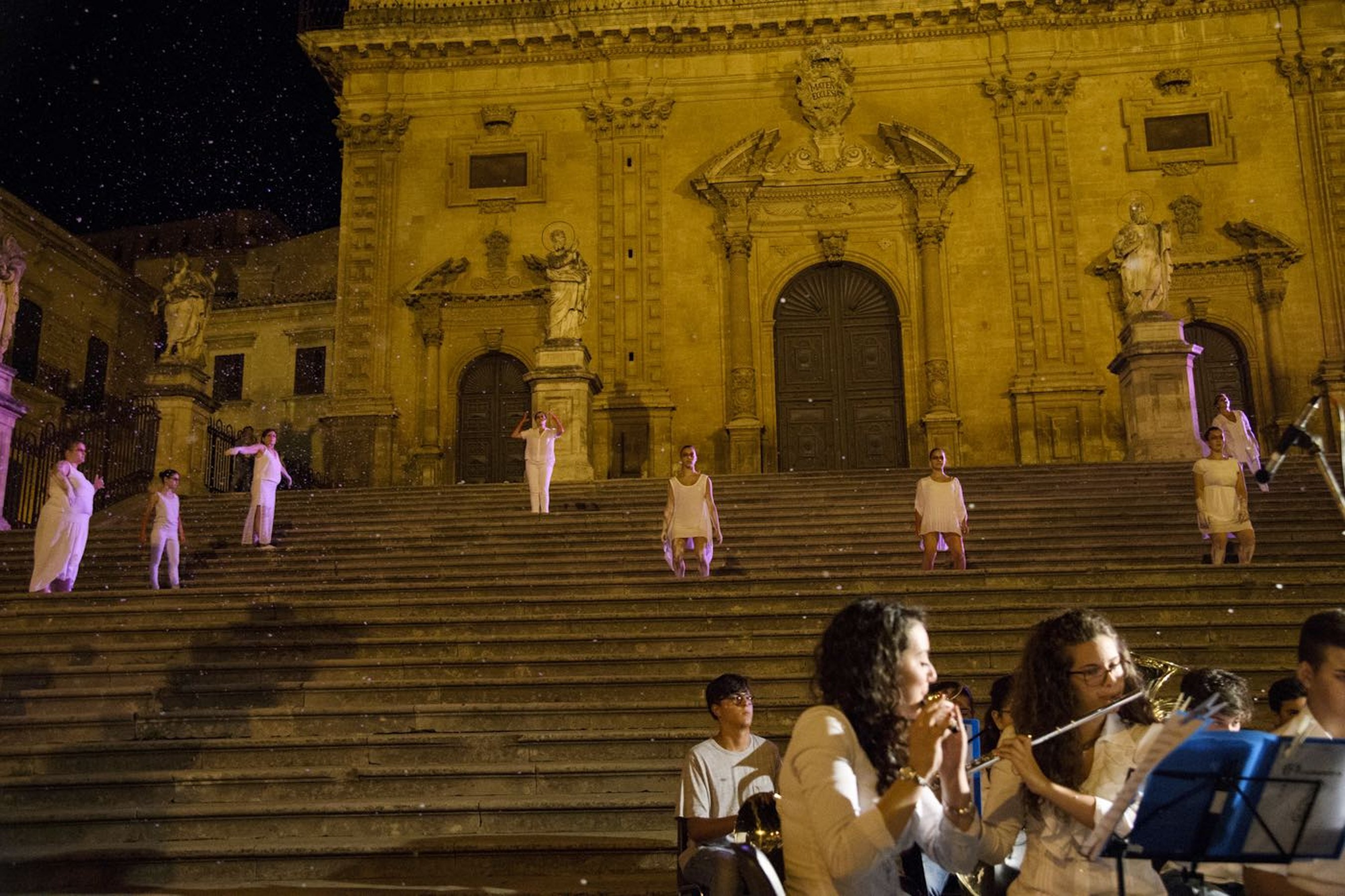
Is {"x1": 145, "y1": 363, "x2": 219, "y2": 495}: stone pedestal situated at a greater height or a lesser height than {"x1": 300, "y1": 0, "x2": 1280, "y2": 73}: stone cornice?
lesser

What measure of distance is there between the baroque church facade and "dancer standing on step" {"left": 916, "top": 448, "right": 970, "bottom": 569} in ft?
35.0

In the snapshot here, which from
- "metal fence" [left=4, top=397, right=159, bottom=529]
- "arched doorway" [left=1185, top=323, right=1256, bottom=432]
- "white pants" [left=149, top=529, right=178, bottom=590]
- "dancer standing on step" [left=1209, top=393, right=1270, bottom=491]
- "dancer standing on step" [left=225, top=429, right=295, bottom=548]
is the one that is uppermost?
"arched doorway" [left=1185, top=323, right=1256, bottom=432]

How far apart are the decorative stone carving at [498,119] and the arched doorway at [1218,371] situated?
1401 centimetres

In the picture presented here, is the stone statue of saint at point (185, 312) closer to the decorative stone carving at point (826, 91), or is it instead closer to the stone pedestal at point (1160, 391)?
the decorative stone carving at point (826, 91)

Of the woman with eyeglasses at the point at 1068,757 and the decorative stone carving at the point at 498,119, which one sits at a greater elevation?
the decorative stone carving at the point at 498,119

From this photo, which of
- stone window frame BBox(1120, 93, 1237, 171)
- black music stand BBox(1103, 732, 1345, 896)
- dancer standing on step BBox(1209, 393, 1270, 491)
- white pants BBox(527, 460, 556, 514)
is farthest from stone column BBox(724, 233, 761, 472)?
black music stand BBox(1103, 732, 1345, 896)

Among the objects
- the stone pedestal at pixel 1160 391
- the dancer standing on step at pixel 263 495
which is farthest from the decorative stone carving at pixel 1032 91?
the dancer standing on step at pixel 263 495

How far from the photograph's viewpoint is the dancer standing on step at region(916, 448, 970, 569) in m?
11.9

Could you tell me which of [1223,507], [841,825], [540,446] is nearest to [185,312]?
[540,446]

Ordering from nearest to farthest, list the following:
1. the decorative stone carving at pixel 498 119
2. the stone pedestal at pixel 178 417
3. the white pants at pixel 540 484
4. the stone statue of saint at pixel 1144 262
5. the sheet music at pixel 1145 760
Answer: the sheet music at pixel 1145 760
the white pants at pixel 540 484
the stone statue of saint at pixel 1144 262
the stone pedestal at pixel 178 417
the decorative stone carving at pixel 498 119

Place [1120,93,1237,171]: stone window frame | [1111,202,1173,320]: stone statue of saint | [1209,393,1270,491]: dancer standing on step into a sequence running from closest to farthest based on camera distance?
[1209,393,1270,491]: dancer standing on step < [1111,202,1173,320]: stone statue of saint < [1120,93,1237,171]: stone window frame

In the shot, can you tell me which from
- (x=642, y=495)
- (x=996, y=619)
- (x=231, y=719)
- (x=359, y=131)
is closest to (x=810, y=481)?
(x=642, y=495)

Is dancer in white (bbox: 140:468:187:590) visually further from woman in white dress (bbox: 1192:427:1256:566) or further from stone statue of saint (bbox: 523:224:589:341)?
woman in white dress (bbox: 1192:427:1256:566)

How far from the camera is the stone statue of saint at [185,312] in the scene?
63.9ft
